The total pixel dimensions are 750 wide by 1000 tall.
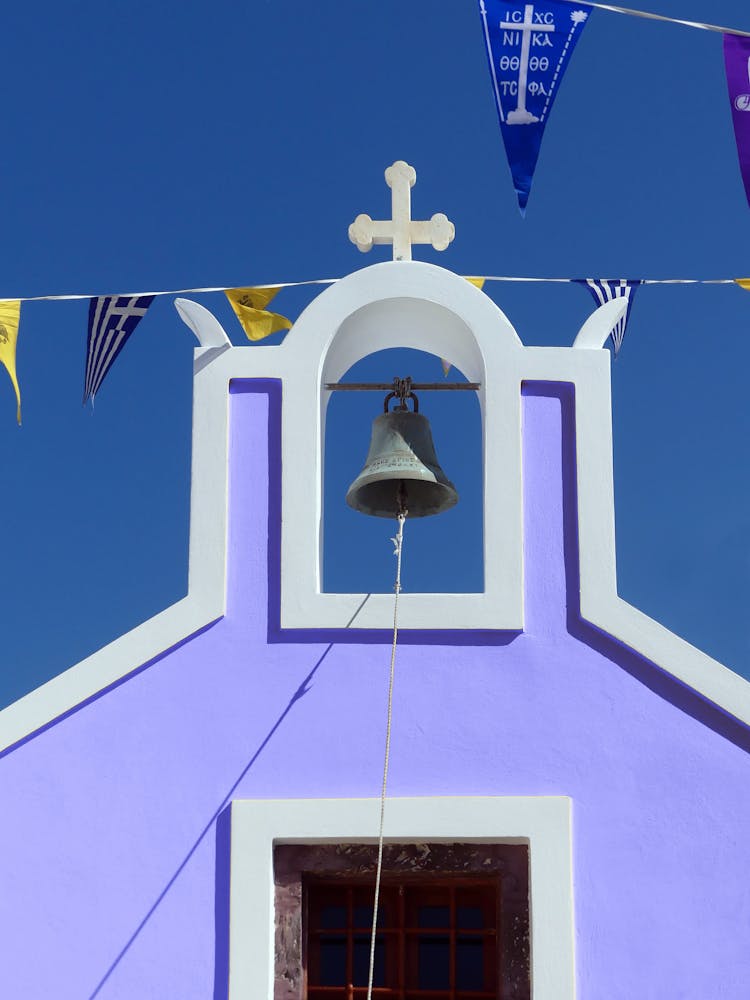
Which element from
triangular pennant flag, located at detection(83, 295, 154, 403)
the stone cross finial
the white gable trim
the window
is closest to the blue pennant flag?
the stone cross finial

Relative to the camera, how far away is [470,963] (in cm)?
→ 588

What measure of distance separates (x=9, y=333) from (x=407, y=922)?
3363 millimetres

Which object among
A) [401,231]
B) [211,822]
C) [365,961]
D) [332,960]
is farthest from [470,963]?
[401,231]

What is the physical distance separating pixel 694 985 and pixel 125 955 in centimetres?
209

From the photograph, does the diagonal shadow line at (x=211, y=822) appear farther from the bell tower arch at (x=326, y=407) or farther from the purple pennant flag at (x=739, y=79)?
the purple pennant flag at (x=739, y=79)

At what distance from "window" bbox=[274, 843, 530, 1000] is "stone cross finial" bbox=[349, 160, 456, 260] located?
8.79ft

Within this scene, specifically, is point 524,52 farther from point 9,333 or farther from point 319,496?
point 9,333

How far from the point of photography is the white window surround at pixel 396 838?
555 centimetres

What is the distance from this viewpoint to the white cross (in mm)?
6414

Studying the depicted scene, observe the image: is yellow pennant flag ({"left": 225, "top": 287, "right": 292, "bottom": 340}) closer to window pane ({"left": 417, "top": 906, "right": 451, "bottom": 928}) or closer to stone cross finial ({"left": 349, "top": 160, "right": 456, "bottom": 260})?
stone cross finial ({"left": 349, "top": 160, "right": 456, "bottom": 260})

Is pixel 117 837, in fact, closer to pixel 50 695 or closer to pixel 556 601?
pixel 50 695

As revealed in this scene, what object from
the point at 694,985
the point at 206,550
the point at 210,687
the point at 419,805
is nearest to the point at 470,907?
the point at 419,805

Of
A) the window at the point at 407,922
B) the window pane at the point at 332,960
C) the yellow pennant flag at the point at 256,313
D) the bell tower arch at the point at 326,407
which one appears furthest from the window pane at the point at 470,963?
the yellow pennant flag at the point at 256,313

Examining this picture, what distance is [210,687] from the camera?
596cm
